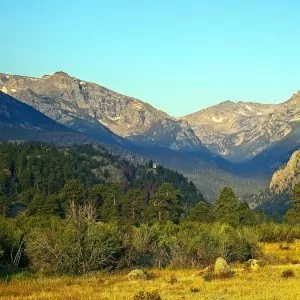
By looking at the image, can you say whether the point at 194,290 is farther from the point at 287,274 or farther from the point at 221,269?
the point at 287,274

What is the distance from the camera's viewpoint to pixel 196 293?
35844 mm

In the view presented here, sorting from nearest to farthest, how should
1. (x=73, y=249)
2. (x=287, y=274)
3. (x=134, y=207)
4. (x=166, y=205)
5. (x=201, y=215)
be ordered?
(x=287, y=274) → (x=73, y=249) → (x=201, y=215) → (x=166, y=205) → (x=134, y=207)

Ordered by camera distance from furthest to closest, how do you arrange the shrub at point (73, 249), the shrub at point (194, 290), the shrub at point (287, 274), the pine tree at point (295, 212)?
the pine tree at point (295, 212), the shrub at point (73, 249), the shrub at point (287, 274), the shrub at point (194, 290)

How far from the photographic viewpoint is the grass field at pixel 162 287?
34438 mm

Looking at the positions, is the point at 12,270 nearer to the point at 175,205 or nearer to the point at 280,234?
the point at 280,234

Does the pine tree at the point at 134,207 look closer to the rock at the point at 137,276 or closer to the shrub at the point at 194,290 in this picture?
the rock at the point at 137,276

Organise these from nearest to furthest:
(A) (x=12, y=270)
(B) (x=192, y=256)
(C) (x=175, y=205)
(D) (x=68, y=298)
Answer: (D) (x=68, y=298) < (A) (x=12, y=270) < (B) (x=192, y=256) < (C) (x=175, y=205)

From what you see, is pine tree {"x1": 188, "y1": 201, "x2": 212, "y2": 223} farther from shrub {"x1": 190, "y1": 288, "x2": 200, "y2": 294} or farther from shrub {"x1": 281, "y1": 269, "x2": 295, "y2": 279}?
shrub {"x1": 190, "y1": 288, "x2": 200, "y2": 294}

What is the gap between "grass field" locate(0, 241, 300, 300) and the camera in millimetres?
34438

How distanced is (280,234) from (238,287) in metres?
74.8

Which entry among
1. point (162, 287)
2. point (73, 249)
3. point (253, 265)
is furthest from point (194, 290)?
point (253, 265)

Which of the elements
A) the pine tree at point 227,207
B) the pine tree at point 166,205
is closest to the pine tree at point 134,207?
the pine tree at point 166,205

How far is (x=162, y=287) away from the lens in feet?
131

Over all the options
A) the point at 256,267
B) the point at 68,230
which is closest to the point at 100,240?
the point at 68,230
